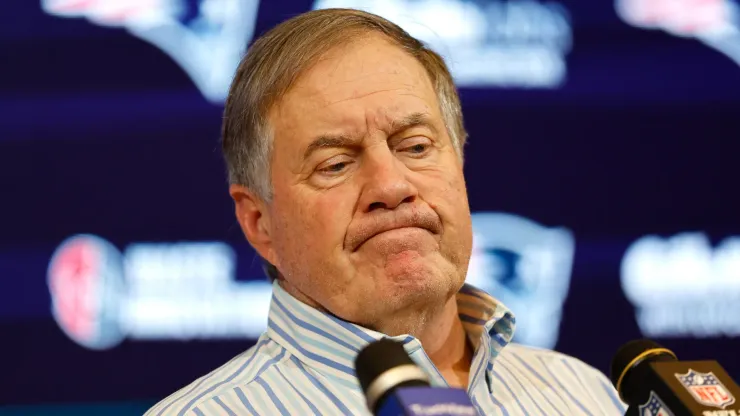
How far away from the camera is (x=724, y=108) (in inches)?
122

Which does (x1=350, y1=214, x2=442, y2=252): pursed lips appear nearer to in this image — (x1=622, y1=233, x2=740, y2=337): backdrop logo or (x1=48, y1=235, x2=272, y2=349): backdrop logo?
(x1=48, y1=235, x2=272, y2=349): backdrop logo

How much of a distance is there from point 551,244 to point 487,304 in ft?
3.44

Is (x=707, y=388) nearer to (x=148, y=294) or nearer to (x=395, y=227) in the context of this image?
(x=395, y=227)

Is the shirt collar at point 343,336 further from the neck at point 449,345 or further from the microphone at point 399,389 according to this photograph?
the microphone at point 399,389

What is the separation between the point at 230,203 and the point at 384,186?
132 cm

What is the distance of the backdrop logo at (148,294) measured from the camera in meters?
2.87

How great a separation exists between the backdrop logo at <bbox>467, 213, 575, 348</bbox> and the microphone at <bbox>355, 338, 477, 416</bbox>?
1.84 m

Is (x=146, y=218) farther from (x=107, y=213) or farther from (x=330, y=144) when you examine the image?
(x=330, y=144)

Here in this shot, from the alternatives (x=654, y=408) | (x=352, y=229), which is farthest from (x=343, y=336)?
(x=654, y=408)

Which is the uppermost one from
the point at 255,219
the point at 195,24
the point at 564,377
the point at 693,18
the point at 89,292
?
the point at 693,18

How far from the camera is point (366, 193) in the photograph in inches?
68.4

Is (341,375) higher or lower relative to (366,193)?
lower

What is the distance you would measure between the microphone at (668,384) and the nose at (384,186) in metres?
0.51

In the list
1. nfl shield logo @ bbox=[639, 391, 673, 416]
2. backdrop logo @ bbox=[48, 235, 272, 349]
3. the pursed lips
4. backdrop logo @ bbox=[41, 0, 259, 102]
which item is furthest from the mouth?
backdrop logo @ bbox=[41, 0, 259, 102]
